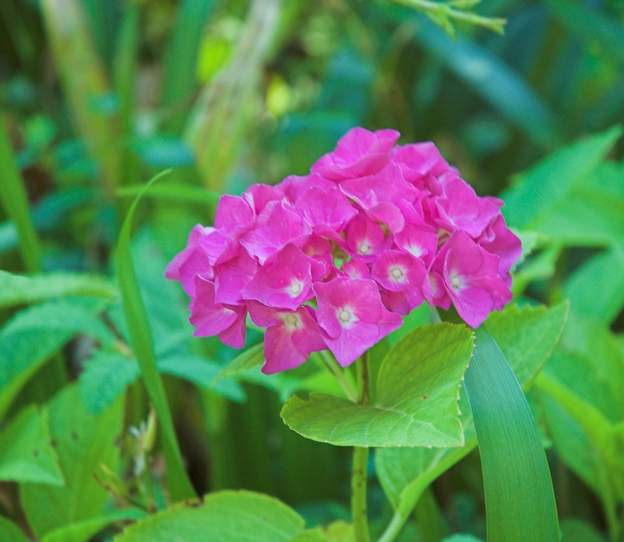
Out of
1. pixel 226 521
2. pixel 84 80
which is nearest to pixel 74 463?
pixel 226 521

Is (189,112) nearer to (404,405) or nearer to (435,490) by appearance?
(435,490)

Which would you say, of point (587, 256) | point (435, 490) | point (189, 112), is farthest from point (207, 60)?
point (435, 490)

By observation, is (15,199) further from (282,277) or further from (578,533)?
(578,533)

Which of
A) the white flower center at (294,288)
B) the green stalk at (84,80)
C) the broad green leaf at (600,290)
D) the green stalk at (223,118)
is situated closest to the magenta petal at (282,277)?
the white flower center at (294,288)

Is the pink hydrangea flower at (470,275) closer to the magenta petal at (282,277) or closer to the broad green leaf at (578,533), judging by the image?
the magenta petal at (282,277)

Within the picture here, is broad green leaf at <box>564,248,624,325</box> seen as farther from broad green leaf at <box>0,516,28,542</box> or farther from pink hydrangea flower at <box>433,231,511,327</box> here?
broad green leaf at <box>0,516,28,542</box>

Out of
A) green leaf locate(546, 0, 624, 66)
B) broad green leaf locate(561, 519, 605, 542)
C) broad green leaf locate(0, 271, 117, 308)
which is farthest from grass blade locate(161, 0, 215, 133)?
broad green leaf locate(561, 519, 605, 542)
